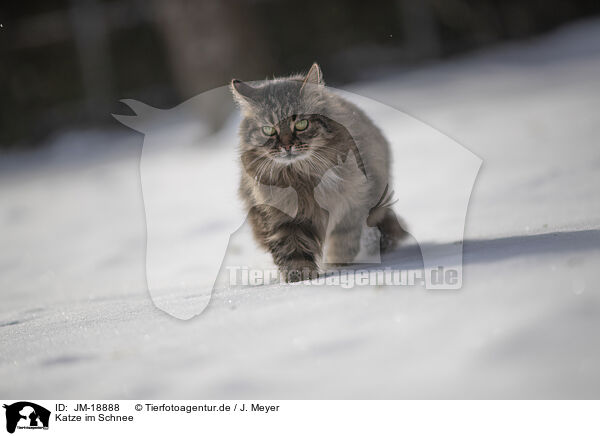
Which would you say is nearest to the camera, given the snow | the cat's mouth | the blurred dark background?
the snow

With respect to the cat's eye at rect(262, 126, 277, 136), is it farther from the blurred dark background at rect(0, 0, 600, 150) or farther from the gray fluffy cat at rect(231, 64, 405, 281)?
the blurred dark background at rect(0, 0, 600, 150)

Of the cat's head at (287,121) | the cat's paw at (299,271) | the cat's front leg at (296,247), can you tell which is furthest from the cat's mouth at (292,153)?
the cat's paw at (299,271)

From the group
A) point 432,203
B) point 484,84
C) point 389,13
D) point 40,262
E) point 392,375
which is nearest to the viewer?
point 392,375

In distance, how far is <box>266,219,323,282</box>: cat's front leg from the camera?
78.6 inches

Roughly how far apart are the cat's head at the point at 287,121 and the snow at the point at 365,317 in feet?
1.54

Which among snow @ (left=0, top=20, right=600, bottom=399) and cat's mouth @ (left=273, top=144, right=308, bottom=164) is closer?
snow @ (left=0, top=20, right=600, bottom=399)

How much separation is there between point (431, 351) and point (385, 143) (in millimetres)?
1424

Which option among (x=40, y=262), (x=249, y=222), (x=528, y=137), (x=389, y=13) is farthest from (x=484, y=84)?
(x=40, y=262)

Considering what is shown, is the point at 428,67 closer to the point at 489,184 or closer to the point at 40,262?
the point at 489,184
